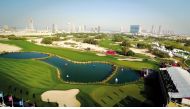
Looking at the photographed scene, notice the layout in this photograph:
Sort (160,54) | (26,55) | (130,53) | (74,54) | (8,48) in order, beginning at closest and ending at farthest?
(160,54)
(130,53)
(8,48)
(26,55)
(74,54)

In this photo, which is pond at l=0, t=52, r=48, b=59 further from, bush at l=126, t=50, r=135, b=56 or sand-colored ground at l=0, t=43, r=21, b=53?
bush at l=126, t=50, r=135, b=56

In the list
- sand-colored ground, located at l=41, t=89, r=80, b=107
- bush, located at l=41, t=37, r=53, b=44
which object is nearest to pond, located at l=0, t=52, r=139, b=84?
bush, located at l=41, t=37, r=53, b=44

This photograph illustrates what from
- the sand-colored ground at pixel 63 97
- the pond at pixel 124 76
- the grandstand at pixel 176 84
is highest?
the grandstand at pixel 176 84

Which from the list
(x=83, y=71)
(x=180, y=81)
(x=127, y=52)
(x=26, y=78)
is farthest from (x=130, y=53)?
(x=26, y=78)

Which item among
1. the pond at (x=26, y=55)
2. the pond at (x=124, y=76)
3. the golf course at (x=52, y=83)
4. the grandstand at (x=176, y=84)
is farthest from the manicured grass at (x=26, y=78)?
the grandstand at (x=176, y=84)

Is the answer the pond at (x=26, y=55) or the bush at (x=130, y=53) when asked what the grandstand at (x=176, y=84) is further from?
the pond at (x=26, y=55)

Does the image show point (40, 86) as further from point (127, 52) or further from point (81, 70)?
point (127, 52)
